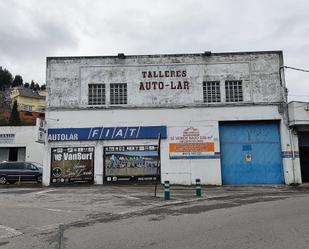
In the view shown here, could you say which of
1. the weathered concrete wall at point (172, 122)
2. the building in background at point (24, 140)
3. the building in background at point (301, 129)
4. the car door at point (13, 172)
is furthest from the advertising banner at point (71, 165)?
the building in background at point (24, 140)

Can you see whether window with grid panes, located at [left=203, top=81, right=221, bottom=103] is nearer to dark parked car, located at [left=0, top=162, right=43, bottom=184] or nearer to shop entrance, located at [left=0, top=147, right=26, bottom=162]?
dark parked car, located at [left=0, top=162, right=43, bottom=184]

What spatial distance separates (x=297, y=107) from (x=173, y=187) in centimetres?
977

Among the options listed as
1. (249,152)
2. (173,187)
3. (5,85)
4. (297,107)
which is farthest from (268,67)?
(5,85)

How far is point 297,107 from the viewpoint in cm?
2622

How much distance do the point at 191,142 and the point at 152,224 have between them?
52.2 feet

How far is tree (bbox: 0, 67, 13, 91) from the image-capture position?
432ft

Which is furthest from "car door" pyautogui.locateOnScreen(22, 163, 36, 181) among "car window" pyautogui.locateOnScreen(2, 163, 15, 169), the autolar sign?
the autolar sign

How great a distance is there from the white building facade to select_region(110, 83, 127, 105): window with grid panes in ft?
0.23

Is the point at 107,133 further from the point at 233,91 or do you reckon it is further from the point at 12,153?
the point at 12,153

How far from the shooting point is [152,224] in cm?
1084

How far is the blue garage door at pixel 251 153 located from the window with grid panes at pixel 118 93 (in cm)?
701

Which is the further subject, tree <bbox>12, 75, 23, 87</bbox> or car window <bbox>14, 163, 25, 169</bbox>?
tree <bbox>12, 75, 23, 87</bbox>

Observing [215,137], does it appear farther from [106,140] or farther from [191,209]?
[191,209]

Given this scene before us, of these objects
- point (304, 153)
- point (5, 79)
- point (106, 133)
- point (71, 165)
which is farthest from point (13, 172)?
point (5, 79)
